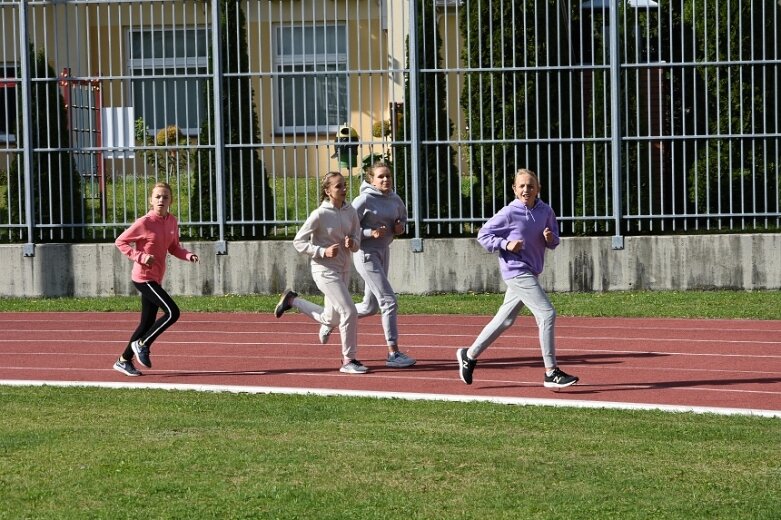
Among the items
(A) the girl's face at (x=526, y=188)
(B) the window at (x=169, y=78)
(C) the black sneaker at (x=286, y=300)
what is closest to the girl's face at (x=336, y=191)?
(C) the black sneaker at (x=286, y=300)

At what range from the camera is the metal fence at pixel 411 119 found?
19047mm

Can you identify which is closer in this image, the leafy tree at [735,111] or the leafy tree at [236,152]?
the leafy tree at [735,111]

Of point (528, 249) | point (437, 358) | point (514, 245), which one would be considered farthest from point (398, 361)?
point (514, 245)

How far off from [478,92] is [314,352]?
6277 millimetres

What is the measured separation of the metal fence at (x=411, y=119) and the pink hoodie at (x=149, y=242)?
233 inches

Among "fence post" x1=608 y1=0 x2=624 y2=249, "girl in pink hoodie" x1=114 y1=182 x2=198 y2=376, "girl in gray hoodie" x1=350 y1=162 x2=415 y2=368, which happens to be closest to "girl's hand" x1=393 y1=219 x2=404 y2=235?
"girl in gray hoodie" x1=350 y1=162 x2=415 y2=368

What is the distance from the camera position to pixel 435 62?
19469 millimetres

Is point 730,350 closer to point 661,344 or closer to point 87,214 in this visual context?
point 661,344

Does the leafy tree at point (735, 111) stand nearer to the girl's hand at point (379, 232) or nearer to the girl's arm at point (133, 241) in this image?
the girl's hand at point (379, 232)

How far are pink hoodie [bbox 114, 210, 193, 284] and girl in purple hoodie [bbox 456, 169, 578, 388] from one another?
2.81 metres

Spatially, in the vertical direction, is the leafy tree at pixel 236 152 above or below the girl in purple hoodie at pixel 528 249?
above

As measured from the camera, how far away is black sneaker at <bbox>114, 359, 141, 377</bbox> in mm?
12859

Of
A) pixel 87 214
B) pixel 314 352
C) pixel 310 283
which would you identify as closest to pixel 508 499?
pixel 314 352

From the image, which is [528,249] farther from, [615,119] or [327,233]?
[615,119]
